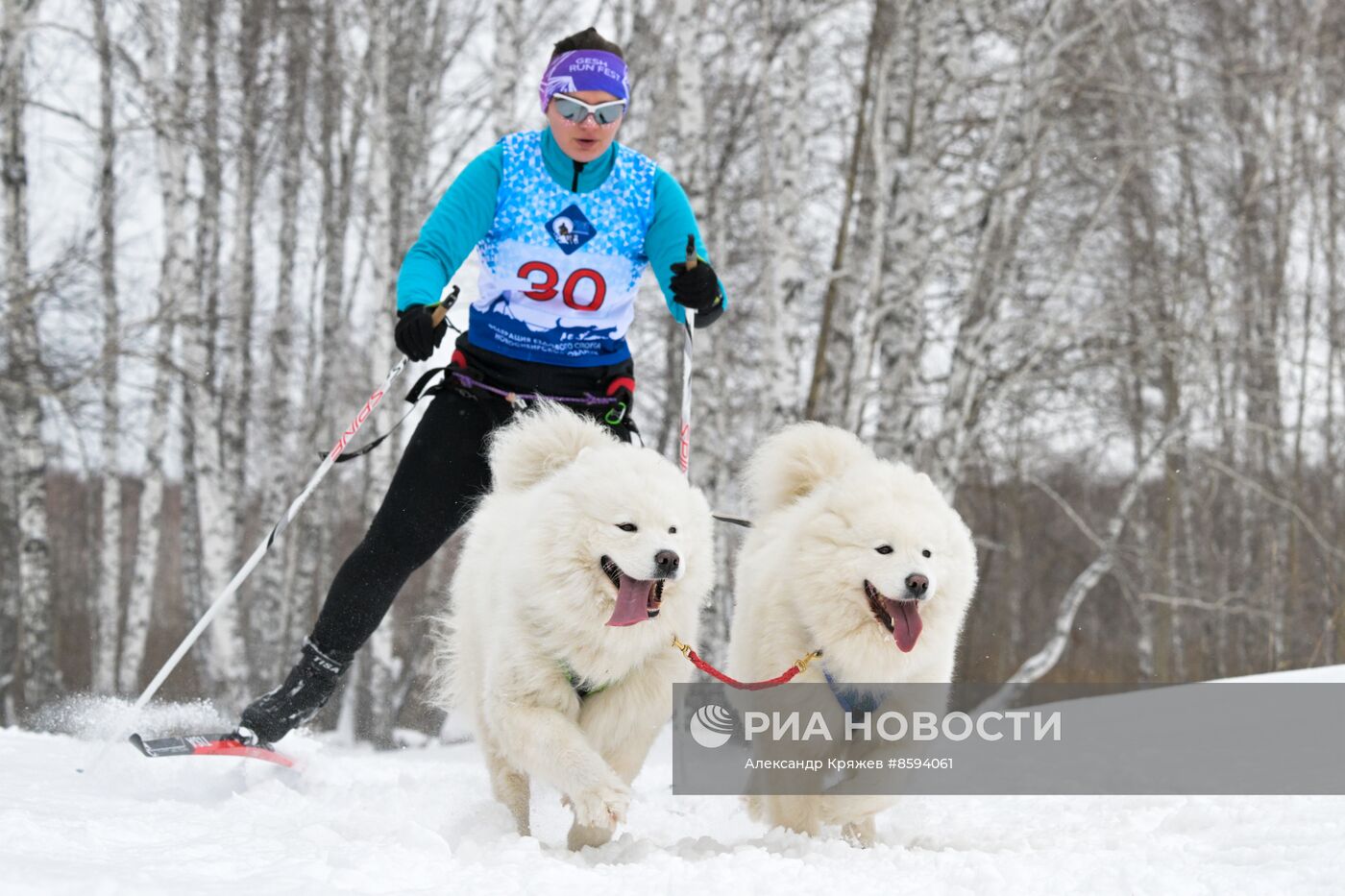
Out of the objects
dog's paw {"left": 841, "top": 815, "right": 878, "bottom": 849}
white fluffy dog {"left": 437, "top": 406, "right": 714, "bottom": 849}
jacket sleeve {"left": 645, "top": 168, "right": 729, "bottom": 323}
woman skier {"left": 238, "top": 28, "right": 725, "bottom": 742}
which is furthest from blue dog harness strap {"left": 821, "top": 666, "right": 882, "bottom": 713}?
jacket sleeve {"left": 645, "top": 168, "right": 729, "bottom": 323}

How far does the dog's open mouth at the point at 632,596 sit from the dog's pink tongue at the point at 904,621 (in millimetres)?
635

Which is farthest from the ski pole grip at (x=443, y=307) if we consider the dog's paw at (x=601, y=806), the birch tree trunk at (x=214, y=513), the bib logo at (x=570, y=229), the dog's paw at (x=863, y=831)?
the birch tree trunk at (x=214, y=513)

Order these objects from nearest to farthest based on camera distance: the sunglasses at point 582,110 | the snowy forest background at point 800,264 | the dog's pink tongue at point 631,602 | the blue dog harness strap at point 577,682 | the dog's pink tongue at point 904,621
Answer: the dog's pink tongue at point 631,602, the blue dog harness strap at point 577,682, the dog's pink tongue at point 904,621, the sunglasses at point 582,110, the snowy forest background at point 800,264

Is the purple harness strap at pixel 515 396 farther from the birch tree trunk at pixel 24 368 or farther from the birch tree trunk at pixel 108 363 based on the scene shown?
the birch tree trunk at pixel 108 363

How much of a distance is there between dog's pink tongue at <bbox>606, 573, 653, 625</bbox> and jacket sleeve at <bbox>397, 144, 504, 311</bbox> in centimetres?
96

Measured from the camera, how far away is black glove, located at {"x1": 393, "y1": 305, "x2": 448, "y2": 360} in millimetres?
3016

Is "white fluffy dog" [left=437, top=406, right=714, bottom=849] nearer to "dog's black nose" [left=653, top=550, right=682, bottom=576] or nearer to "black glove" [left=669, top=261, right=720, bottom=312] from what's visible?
"dog's black nose" [left=653, top=550, right=682, bottom=576]

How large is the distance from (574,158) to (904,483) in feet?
4.23

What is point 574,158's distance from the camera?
330cm

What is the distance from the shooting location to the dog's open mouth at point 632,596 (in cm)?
275

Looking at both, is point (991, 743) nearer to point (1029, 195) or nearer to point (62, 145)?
point (1029, 195)

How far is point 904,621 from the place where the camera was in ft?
9.91

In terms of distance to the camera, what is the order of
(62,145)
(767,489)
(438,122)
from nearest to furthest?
(767,489) < (62,145) < (438,122)

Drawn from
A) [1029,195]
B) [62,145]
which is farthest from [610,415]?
[62,145]
